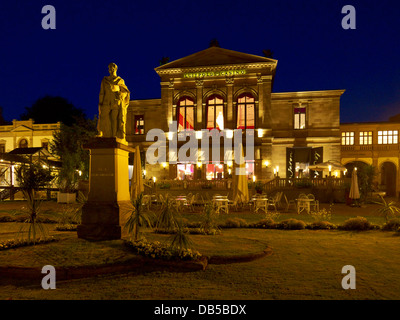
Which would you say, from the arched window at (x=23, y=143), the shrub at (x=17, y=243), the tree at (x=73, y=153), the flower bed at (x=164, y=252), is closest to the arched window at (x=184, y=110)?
the tree at (x=73, y=153)

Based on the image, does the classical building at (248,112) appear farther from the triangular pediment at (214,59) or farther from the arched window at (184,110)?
the arched window at (184,110)

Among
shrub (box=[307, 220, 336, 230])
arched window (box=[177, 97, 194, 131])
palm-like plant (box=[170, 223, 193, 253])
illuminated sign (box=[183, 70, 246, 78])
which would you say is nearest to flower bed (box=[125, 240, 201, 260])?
palm-like plant (box=[170, 223, 193, 253])

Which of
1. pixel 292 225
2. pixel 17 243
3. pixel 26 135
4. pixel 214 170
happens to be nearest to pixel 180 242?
pixel 17 243

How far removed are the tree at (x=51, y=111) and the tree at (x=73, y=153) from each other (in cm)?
2303

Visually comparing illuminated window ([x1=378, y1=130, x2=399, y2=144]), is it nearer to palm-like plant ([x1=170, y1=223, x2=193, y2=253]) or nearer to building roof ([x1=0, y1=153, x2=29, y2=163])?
palm-like plant ([x1=170, y1=223, x2=193, y2=253])

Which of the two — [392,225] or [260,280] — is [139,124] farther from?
[260,280]

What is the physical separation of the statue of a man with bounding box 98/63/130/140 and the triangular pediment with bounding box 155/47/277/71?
2650cm

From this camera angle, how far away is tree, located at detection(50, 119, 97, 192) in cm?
2394

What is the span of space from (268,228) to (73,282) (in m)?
7.19

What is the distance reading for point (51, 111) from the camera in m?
56.7

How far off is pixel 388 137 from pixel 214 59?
22.6m
